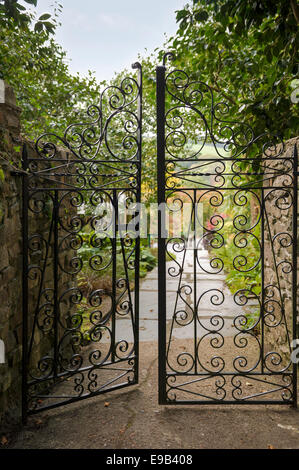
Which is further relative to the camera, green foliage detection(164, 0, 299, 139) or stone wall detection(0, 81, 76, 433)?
green foliage detection(164, 0, 299, 139)

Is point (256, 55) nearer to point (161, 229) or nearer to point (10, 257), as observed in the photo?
point (161, 229)

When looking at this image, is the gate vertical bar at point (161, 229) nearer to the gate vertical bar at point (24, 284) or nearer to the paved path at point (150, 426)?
the paved path at point (150, 426)

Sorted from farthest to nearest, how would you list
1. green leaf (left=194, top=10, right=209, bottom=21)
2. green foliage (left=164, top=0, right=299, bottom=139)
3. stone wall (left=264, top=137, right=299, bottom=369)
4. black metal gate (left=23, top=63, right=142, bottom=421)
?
1. green leaf (left=194, top=10, right=209, bottom=21)
2. green foliage (left=164, top=0, right=299, bottom=139)
3. stone wall (left=264, top=137, right=299, bottom=369)
4. black metal gate (left=23, top=63, right=142, bottom=421)

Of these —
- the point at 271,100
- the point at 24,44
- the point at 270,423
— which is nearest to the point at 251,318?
the point at 270,423

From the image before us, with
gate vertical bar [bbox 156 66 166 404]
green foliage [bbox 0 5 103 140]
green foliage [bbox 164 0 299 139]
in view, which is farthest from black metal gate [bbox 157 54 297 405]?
green foliage [bbox 0 5 103 140]

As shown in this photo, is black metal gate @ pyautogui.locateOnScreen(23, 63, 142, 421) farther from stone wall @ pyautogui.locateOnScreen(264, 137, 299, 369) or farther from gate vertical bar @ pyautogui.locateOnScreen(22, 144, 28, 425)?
stone wall @ pyautogui.locateOnScreen(264, 137, 299, 369)

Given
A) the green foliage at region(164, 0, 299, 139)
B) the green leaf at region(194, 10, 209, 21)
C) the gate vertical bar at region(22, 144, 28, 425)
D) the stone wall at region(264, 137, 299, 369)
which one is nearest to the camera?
the gate vertical bar at region(22, 144, 28, 425)

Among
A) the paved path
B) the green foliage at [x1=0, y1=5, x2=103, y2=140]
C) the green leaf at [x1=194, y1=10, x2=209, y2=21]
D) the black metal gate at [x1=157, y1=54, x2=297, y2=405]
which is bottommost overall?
the paved path

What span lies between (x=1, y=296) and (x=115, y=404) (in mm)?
1123

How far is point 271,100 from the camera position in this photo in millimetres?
2979

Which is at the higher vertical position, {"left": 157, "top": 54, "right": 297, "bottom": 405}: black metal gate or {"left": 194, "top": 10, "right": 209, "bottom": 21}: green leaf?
{"left": 194, "top": 10, "right": 209, "bottom": 21}: green leaf

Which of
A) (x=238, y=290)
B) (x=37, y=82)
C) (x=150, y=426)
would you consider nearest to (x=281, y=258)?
(x=238, y=290)

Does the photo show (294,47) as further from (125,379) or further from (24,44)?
(125,379)

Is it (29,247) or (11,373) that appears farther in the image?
(29,247)
